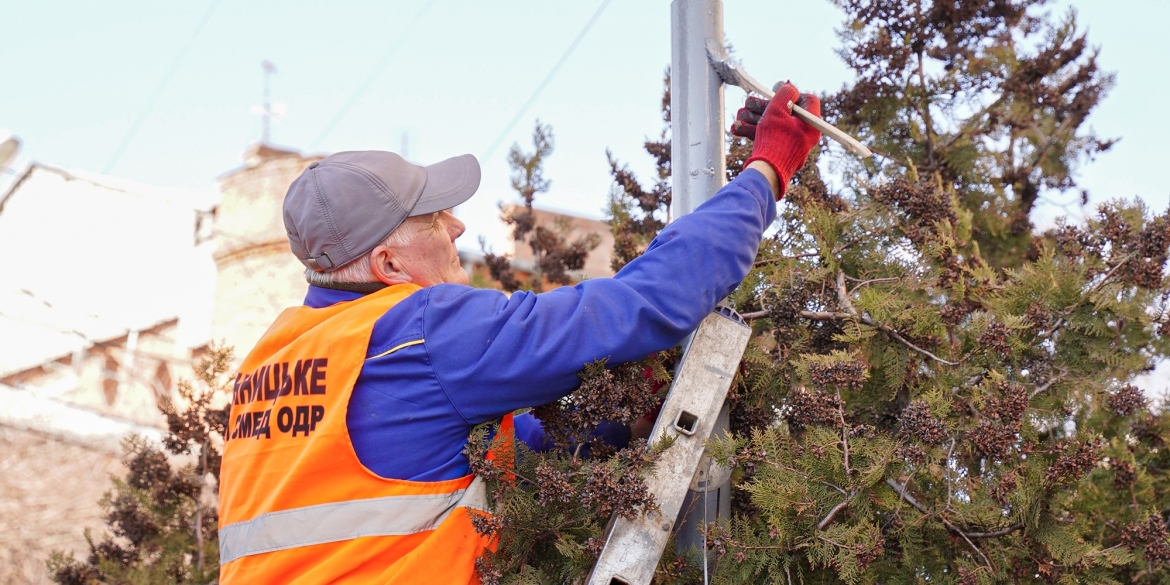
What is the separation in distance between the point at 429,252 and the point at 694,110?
909mm

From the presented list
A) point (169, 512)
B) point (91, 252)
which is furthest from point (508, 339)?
point (91, 252)

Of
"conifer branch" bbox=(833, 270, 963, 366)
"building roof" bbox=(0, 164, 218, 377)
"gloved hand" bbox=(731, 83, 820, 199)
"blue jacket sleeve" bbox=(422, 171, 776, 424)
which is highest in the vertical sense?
"building roof" bbox=(0, 164, 218, 377)

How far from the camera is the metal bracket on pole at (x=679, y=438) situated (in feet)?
8.50

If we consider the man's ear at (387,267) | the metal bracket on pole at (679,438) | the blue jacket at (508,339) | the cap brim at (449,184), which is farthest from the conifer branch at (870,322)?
the man's ear at (387,267)

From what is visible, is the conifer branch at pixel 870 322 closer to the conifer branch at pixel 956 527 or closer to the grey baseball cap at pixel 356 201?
the conifer branch at pixel 956 527

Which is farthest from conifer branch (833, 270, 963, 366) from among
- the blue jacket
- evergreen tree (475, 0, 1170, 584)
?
the blue jacket

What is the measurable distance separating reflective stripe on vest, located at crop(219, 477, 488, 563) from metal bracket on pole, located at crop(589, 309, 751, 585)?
36 cm

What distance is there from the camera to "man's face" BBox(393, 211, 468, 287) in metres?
2.88

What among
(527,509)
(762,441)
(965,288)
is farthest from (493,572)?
(965,288)

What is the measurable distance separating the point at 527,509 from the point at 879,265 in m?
1.36

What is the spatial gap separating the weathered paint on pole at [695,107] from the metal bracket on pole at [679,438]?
0.48 meters

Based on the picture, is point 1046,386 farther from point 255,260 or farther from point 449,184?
point 255,260

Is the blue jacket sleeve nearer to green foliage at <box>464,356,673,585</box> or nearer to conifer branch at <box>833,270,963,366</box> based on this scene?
green foliage at <box>464,356,673,585</box>

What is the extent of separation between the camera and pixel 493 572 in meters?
2.60
